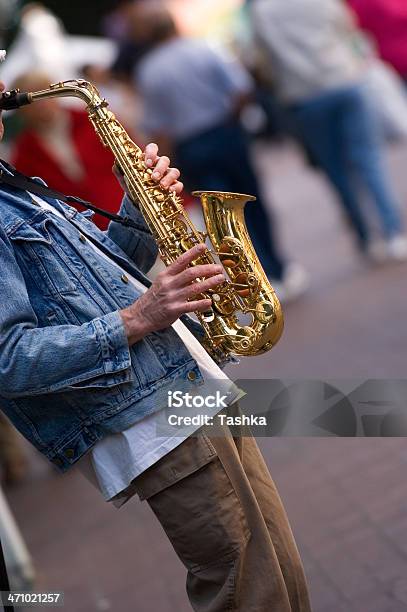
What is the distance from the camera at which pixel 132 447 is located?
2.79m

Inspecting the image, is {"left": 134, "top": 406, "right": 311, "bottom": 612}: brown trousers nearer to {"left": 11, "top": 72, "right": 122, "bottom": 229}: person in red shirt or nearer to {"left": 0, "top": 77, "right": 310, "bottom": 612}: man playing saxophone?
{"left": 0, "top": 77, "right": 310, "bottom": 612}: man playing saxophone

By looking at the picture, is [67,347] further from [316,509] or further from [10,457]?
[10,457]

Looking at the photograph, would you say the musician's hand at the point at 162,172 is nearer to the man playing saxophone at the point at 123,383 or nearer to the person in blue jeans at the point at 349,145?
the man playing saxophone at the point at 123,383

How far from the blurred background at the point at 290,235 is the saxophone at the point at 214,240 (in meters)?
1.22

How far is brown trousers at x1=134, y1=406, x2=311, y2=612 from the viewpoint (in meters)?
2.81

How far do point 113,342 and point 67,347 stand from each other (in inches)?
4.2

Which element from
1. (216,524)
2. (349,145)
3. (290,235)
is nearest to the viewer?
(216,524)

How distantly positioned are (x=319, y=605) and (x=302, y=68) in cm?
465

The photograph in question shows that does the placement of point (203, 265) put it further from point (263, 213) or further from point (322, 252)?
point (322, 252)

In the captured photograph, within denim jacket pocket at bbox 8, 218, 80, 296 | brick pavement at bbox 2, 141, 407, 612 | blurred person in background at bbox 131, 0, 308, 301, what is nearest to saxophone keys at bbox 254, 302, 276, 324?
denim jacket pocket at bbox 8, 218, 80, 296

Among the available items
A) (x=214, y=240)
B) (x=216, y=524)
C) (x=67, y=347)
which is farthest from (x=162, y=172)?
(x=216, y=524)

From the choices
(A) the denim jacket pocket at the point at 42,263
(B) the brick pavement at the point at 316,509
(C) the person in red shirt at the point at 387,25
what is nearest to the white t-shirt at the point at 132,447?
(A) the denim jacket pocket at the point at 42,263

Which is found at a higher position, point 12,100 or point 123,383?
point 12,100

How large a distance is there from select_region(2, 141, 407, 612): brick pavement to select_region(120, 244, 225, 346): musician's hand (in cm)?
142
